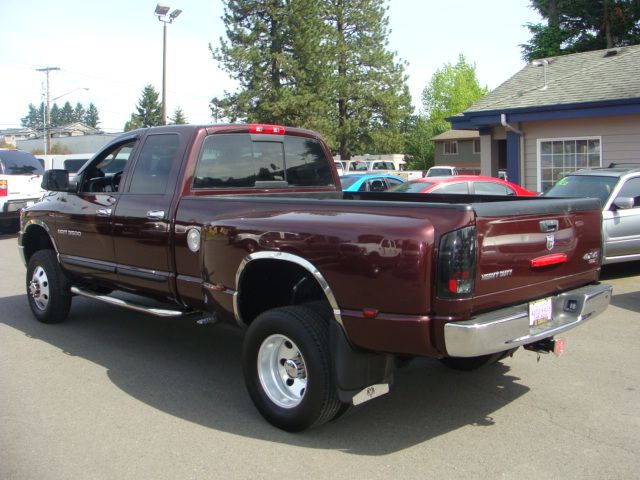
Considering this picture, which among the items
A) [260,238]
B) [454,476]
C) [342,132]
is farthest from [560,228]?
[342,132]

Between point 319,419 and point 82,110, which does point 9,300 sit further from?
point 82,110

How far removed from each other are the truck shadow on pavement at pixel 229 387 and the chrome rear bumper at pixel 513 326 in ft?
2.84

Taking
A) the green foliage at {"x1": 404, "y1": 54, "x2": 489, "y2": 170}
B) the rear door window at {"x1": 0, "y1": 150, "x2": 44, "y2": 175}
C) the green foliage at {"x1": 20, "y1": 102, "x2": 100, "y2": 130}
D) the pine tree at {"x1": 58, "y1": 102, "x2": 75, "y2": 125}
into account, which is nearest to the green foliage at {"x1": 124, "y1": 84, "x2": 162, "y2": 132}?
the green foliage at {"x1": 404, "y1": 54, "x2": 489, "y2": 170}

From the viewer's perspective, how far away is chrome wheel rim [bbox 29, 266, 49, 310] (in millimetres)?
6902

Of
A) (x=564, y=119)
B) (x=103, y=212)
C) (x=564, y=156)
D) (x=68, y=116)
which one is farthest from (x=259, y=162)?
(x=68, y=116)

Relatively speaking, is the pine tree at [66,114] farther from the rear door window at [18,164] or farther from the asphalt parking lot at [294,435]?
the asphalt parking lot at [294,435]

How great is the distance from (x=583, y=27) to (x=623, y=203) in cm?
3561

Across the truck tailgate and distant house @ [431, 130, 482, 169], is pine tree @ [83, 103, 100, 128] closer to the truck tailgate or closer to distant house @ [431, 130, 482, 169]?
distant house @ [431, 130, 482, 169]

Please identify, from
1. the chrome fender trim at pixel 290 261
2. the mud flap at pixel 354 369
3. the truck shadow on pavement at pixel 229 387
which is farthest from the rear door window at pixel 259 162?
the mud flap at pixel 354 369

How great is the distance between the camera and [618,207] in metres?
9.38

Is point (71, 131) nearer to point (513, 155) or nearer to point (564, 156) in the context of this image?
point (513, 155)

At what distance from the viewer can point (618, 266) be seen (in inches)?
428

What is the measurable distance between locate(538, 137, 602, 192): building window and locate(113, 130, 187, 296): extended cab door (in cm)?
1133

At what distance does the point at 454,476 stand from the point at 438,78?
71.3 meters
